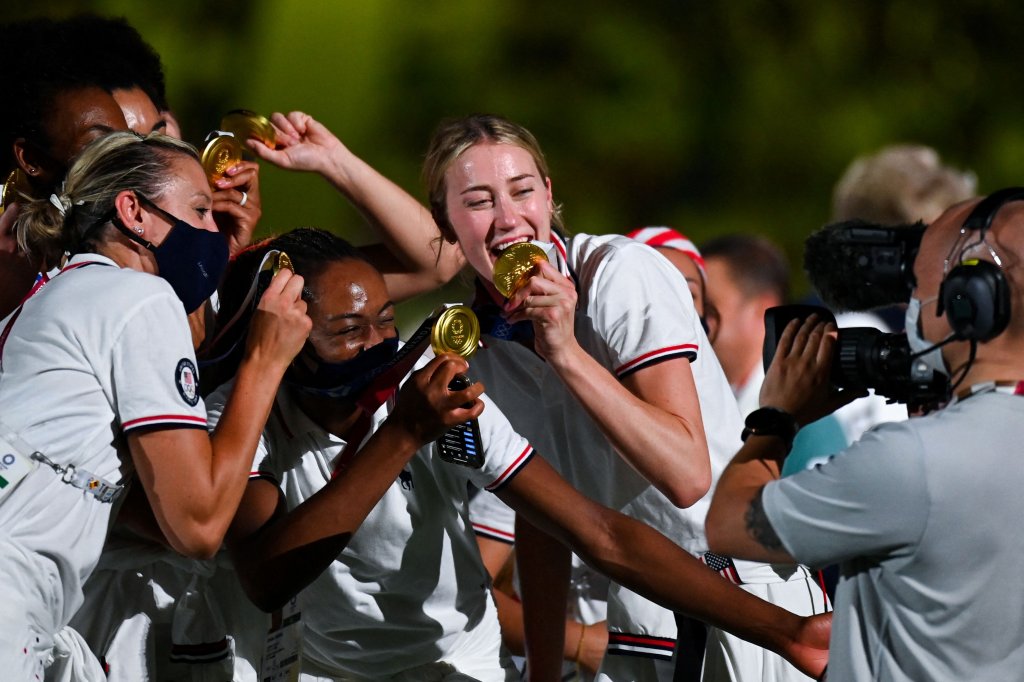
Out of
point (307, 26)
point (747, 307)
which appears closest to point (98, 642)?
point (747, 307)

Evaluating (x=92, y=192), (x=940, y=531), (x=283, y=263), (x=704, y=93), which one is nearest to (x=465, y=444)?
(x=283, y=263)

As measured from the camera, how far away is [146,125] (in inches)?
131

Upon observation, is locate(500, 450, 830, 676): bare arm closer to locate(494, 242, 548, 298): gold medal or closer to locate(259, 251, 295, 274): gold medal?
locate(494, 242, 548, 298): gold medal

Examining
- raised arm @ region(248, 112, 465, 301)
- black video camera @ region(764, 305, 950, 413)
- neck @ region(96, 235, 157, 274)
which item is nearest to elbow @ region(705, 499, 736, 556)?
black video camera @ region(764, 305, 950, 413)

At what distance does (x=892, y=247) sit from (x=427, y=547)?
4.23 ft

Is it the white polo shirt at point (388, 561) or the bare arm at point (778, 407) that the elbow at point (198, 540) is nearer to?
the white polo shirt at point (388, 561)

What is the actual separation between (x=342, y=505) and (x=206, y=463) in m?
0.32

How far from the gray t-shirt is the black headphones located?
4.4 inches

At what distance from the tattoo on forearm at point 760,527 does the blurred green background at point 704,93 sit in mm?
4841

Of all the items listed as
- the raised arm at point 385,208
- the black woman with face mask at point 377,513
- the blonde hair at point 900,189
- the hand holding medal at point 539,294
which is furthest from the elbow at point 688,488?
the blonde hair at point 900,189

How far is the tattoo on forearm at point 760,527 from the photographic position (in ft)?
6.96

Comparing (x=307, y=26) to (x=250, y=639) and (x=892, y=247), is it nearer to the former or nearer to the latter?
(x=250, y=639)

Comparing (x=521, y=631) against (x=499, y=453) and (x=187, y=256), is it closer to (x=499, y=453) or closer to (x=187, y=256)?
(x=499, y=453)

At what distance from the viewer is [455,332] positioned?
2.65 m
